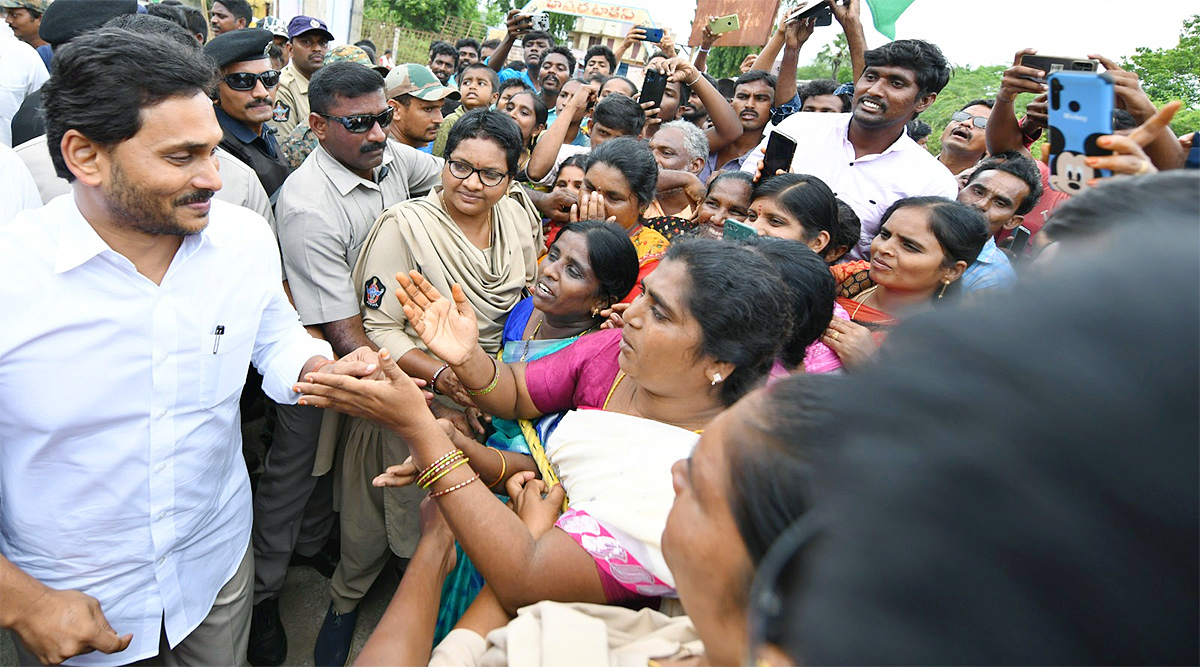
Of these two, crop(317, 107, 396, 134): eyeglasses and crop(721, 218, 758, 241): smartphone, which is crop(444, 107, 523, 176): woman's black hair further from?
crop(721, 218, 758, 241): smartphone

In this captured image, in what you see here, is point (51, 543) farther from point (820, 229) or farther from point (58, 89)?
point (820, 229)

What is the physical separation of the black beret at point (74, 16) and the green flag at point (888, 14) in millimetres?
4429

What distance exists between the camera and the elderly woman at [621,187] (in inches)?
132

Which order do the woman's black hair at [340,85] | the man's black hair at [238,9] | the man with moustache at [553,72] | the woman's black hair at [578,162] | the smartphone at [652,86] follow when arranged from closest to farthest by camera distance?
1. the woman's black hair at [340,85]
2. the woman's black hair at [578,162]
3. the smartphone at [652,86]
4. the man's black hair at [238,9]
5. the man with moustache at [553,72]

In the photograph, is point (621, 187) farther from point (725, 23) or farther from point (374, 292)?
point (725, 23)

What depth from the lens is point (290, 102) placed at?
16.5ft

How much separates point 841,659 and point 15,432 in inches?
78.6

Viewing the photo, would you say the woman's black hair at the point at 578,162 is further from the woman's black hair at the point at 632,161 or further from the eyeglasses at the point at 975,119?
the eyeglasses at the point at 975,119

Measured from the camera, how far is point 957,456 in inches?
16.7

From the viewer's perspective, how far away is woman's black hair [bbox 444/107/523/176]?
9.69ft

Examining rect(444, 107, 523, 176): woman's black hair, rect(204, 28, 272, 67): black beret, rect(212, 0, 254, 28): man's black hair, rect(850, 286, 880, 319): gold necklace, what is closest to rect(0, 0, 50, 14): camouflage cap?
rect(212, 0, 254, 28): man's black hair

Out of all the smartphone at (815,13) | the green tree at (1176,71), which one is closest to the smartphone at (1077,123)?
the smartphone at (815,13)

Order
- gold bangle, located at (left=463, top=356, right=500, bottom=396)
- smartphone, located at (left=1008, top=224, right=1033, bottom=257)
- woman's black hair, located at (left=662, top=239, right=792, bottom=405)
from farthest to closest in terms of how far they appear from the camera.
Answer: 1. smartphone, located at (left=1008, top=224, right=1033, bottom=257)
2. gold bangle, located at (left=463, top=356, right=500, bottom=396)
3. woman's black hair, located at (left=662, top=239, right=792, bottom=405)

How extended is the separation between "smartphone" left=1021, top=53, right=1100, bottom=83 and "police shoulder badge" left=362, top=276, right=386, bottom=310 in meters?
2.88
